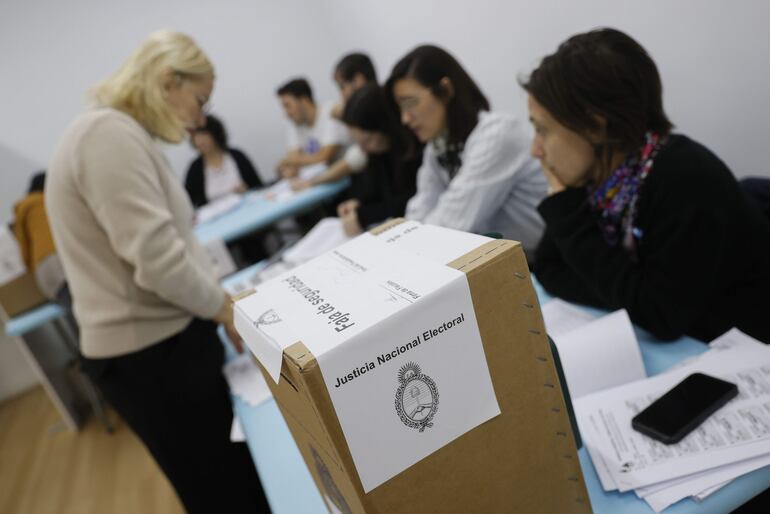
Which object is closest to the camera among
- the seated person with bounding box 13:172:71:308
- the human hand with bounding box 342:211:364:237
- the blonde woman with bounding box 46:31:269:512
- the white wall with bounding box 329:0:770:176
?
the blonde woman with bounding box 46:31:269:512

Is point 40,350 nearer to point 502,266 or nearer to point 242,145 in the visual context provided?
point 242,145

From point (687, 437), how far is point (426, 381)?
0.44 meters

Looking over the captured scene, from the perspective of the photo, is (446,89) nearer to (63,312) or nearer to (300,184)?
(300,184)

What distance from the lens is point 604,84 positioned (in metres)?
0.99

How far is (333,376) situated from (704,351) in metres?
0.77

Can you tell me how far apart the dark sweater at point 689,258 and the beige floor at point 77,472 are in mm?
2024

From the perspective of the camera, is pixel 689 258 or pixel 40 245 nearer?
pixel 689 258

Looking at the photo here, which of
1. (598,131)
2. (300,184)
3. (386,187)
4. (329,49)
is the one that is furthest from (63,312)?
(329,49)

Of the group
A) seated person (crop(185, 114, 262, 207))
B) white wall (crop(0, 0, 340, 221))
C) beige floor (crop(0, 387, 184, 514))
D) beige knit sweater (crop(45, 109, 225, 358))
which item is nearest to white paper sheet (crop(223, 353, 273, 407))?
beige knit sweater (crop(45, 109, 225, 358))

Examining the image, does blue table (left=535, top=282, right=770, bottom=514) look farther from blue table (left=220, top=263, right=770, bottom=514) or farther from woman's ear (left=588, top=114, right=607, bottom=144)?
woman's ear (left=588, top=114, right=607, bottom=144)

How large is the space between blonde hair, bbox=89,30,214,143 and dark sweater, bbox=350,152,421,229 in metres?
1.02

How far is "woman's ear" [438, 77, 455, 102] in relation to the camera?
164 cm

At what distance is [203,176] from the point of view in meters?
3.93

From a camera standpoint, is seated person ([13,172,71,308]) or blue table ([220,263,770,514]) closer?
blue table ([220,263,770,514])
